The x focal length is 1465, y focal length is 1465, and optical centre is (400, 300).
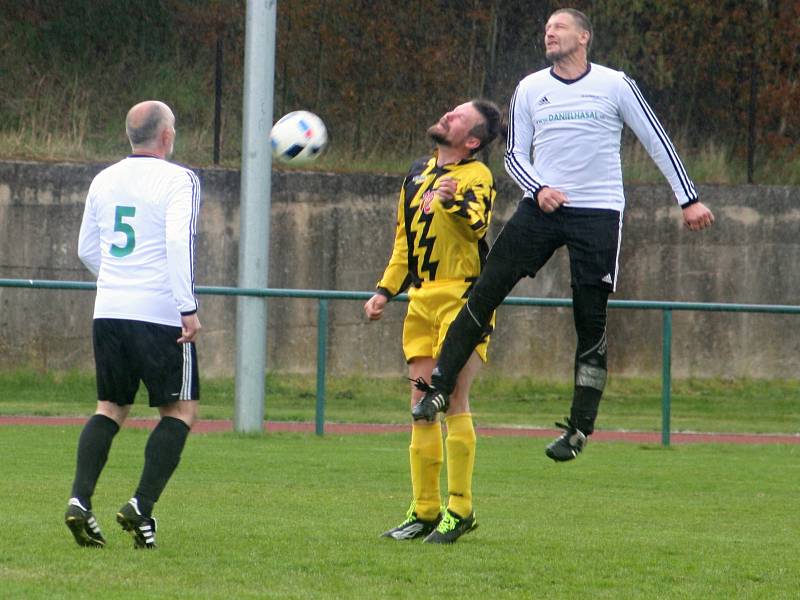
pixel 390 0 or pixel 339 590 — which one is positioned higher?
pixel 390 0

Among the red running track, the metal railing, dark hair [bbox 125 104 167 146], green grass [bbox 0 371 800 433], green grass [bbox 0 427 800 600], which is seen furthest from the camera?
green grass [bbox 0 371 800 433]

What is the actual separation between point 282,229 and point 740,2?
822cm

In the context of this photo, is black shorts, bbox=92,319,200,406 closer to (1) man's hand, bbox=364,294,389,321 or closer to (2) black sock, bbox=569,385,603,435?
(1) man's hand, bbox=364,294,389,321

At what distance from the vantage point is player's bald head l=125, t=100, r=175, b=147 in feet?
22.1

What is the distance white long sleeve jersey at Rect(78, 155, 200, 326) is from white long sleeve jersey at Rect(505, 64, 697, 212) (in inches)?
63.3

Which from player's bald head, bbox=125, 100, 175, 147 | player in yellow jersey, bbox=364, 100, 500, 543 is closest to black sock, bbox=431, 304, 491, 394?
player in yellow jersey, bbox=364, 100, 500, 543

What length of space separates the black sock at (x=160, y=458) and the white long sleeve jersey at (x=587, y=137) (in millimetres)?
1994

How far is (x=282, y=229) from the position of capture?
19844mm

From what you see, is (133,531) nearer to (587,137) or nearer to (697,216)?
(587,137)

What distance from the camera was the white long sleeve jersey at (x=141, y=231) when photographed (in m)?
6.62

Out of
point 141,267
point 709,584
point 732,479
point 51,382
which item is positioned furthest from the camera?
point 51,382

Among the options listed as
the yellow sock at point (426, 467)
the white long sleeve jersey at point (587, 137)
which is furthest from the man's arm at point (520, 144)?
the yellow sock at point (426, 467)

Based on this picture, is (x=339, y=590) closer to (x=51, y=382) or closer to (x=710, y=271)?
(x=51, y=382)

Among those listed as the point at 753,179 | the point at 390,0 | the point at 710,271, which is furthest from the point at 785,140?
the point at 390,0
